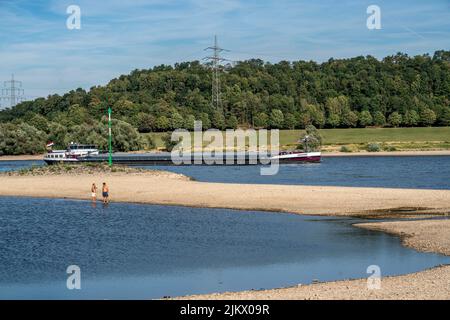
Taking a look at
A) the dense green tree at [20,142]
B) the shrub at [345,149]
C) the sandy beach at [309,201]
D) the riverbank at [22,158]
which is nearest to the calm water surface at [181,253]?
the sandy beach at [309,201]

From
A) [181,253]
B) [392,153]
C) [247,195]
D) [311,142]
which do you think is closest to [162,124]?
[311,142]

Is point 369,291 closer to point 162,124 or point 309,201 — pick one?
point 309,201

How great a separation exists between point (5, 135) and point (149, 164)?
62.4 meters

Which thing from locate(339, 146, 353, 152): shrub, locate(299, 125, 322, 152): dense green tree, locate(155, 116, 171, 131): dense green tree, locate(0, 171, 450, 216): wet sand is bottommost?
locate(0, 171, 450, 216): wet sand

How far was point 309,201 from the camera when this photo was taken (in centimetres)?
5334

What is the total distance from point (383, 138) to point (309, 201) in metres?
137

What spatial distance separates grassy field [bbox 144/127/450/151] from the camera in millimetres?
166125

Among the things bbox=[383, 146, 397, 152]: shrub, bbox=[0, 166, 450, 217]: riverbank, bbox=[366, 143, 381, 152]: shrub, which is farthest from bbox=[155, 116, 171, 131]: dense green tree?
bbox=[0, 166, 450, 217]: riverbank

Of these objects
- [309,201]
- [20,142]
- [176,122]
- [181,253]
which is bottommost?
[181,253]

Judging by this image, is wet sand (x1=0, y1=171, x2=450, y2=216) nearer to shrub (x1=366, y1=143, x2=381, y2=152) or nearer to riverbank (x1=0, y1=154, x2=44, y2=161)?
riverbank (x1=0, y1=154, x2=44, y2=161)

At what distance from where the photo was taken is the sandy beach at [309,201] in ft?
80.0

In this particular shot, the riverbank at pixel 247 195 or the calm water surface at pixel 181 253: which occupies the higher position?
the riverbank at pixel 247 195

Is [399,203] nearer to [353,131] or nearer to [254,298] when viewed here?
[254,298]

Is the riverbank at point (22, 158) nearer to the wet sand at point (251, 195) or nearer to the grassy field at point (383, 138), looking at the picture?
the grassy field at point (383, 138)
